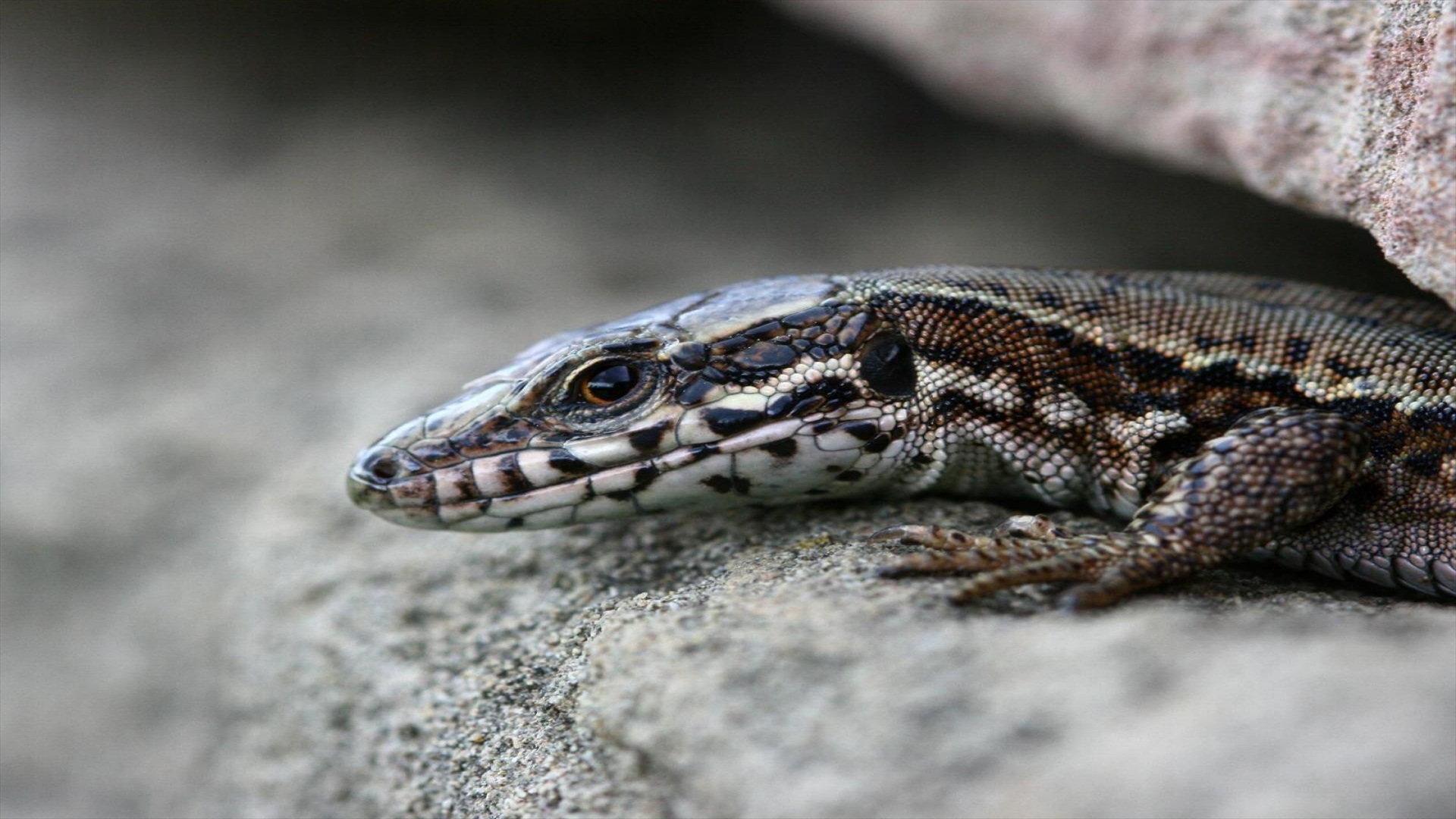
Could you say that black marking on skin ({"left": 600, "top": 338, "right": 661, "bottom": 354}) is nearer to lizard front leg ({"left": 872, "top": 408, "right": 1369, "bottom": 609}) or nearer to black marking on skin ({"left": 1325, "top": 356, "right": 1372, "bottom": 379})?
lizard front leg ({"left": 872, "top": 408, "right": 1369, "bottom": 609})

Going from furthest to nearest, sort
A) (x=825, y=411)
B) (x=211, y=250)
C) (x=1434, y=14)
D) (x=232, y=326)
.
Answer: (x=211, y=250)
(x=232, y=326)
(x=825, y=411)
(x=1434, y=14)

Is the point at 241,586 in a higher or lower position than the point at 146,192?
lower

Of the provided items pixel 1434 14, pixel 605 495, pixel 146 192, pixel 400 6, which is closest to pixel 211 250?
pixel 146 192

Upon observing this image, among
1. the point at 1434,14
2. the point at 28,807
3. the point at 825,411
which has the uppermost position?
the point at 1434,14

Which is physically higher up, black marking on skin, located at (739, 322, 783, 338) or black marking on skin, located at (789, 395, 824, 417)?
black marking on skin, located at (739, 322, 783, 338)

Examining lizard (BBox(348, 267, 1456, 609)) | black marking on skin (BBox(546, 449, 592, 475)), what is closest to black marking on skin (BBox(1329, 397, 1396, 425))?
lizard (BBox(348, 267, 1456, 609))

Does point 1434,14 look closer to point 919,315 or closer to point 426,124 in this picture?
point 919,315
